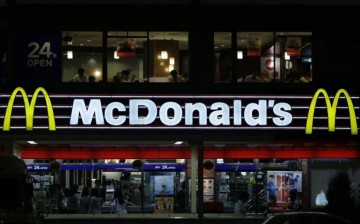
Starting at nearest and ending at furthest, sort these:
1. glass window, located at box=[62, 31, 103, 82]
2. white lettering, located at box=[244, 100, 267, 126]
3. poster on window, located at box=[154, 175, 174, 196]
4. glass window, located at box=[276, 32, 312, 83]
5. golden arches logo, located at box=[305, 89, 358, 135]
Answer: golden arches logo, located at box=[305, 89, 358, 135] → white lettering, located at box=[244, 100, 267, 126] → glass window, located at box=[62, 31, 103, 82] → glass window, located at box=[276, 32, 312, 83] → poster on window, located at box=[154, 175, 174, 196]

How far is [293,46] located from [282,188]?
5.66 m

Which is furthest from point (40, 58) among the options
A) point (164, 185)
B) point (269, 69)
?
point (269, 69)

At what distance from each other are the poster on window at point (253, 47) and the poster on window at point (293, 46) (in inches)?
42.3

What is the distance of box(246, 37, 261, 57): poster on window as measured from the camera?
27641mm

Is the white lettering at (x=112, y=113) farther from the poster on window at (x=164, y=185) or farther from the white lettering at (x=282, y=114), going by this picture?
the white lettering at (x=282, y=114)

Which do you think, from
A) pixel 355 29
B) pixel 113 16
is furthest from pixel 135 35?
pixel 355 29

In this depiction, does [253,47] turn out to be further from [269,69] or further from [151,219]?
[151,219]

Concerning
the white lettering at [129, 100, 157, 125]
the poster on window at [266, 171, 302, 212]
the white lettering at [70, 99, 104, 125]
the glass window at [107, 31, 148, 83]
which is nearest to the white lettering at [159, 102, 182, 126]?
the white lettering at [129, 100, 157, 125]

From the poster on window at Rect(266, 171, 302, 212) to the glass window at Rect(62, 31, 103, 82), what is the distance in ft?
25.9

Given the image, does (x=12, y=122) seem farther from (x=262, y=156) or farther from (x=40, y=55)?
(x=262, y=156)

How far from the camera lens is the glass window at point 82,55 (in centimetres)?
2730

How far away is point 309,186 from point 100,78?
902 cm

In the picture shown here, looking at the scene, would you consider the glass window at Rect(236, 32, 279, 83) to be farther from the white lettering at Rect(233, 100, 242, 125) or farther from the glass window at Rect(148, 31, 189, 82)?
the glass window at Rect(148, 31, 189, 82)

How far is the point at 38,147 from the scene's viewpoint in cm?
2897
